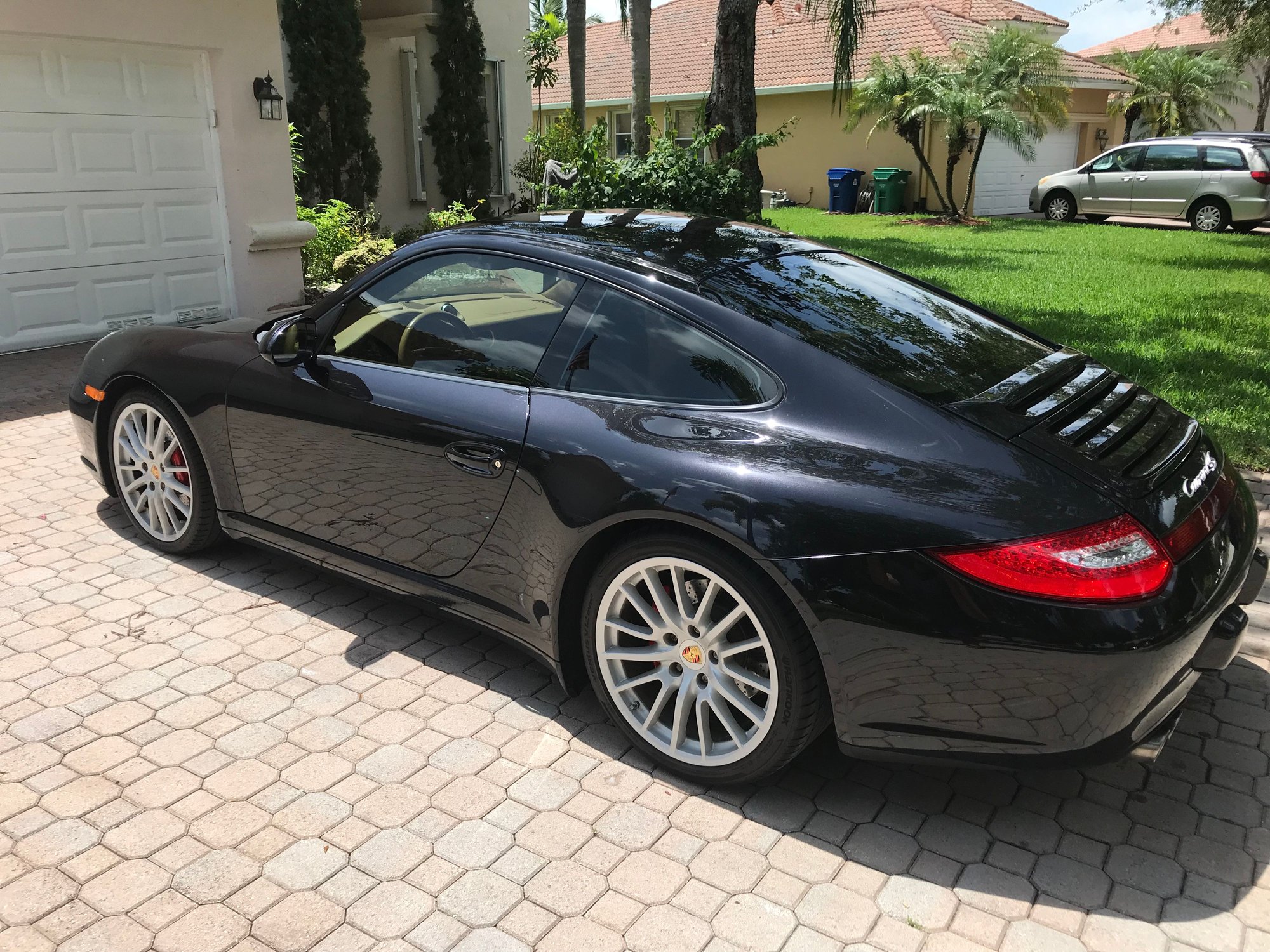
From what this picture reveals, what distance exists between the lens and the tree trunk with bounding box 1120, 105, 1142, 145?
2828 cm

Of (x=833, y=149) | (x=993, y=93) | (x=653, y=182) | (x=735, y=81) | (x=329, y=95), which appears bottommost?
(x=653, y=182)

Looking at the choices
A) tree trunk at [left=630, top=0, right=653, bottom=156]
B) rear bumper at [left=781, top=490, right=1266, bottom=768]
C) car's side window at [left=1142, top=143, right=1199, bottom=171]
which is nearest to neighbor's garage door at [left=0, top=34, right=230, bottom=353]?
tree trunk at [left=630, top=0, right=653, bottom=156]

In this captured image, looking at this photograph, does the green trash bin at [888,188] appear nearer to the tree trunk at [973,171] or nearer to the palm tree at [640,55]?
the tree trunk at [973,171]

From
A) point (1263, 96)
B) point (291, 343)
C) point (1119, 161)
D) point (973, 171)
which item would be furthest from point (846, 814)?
point (1263, 96)

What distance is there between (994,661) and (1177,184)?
775 inches

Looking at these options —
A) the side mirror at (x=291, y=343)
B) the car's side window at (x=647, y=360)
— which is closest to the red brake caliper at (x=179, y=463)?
the side mirror at (x=291, y=343)

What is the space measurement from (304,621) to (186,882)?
4.82 feet

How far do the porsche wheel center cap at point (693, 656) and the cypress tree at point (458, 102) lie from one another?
1366cm

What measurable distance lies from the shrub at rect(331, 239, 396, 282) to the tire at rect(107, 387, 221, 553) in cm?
628

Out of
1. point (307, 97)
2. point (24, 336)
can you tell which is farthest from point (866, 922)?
point (307, 97)

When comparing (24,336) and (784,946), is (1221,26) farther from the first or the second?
(784,946)

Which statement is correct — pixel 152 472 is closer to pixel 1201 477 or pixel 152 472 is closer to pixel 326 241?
pixel 1201 477

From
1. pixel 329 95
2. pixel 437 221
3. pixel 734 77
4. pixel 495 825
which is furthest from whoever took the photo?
pixel 329 95

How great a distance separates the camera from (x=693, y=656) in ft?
9.26
